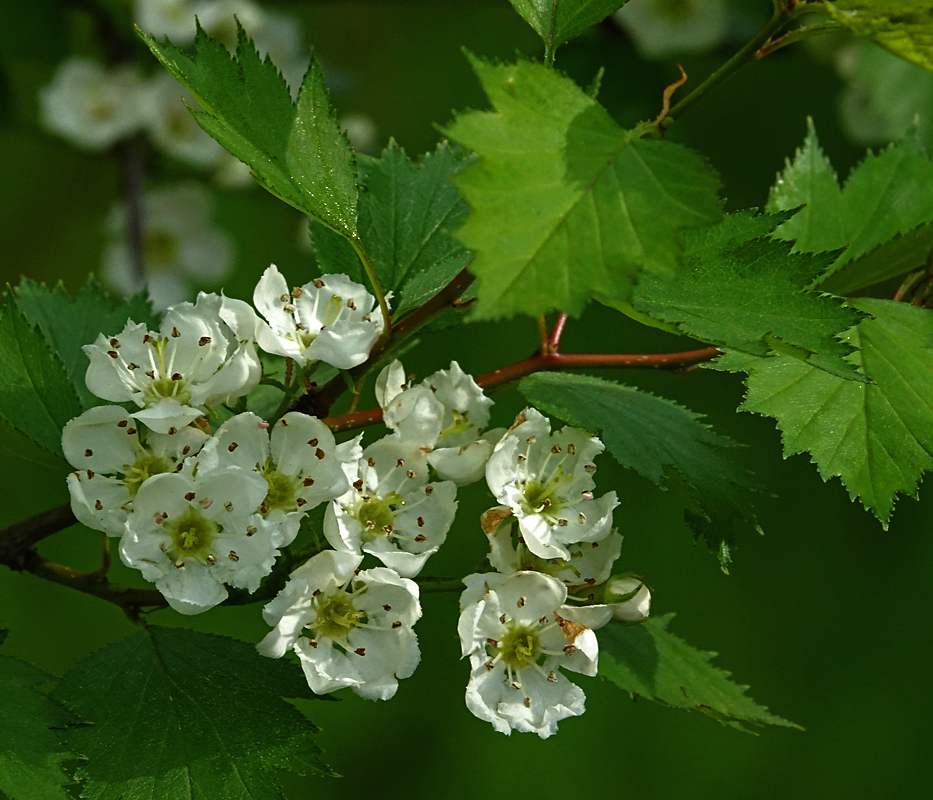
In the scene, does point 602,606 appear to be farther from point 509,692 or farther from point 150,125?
point 150,125

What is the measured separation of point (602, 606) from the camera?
35.5 inches

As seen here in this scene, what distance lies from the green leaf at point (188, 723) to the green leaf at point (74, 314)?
37cm

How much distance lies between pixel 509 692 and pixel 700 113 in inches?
88.9

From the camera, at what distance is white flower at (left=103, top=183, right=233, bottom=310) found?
240 cm

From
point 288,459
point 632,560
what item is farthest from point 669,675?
point 632,560

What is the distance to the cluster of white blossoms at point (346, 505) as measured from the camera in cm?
83

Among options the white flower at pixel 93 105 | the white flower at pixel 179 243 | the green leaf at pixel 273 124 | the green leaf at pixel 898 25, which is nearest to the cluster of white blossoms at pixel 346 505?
the green leaf at pixel 273 124

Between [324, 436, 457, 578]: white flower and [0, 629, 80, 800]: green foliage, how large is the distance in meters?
0.28

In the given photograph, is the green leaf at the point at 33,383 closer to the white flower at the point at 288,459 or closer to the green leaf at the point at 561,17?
the white flower at the point at 288,459

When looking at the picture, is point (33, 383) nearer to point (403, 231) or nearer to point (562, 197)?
point (403, 231)

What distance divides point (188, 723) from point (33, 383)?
1.08 ft

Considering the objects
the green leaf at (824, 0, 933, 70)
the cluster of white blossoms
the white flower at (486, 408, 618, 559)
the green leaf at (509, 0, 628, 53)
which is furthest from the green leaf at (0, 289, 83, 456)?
the green leaf at (824, 0, 933, 70)

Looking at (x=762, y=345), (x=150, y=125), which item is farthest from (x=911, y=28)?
(x=150, y=125)

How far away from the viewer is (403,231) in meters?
1.08
